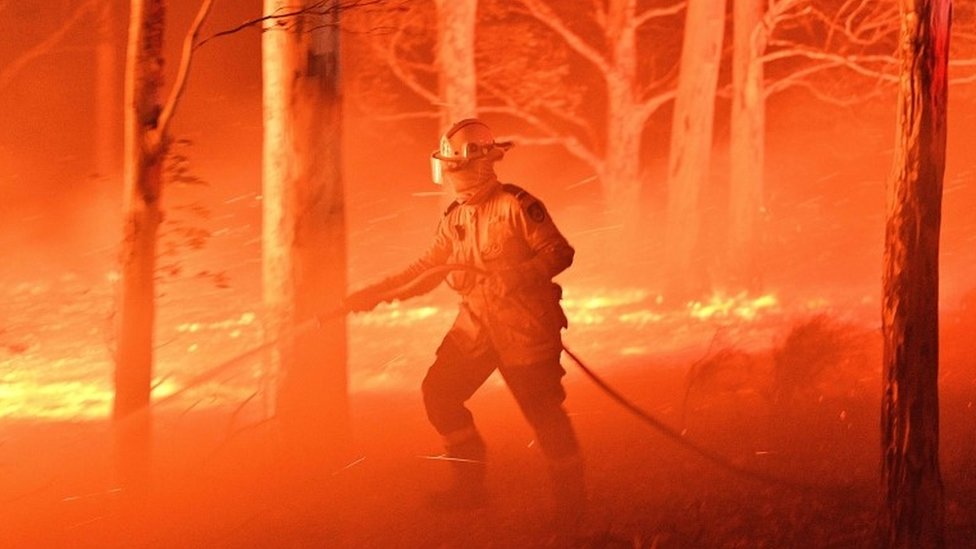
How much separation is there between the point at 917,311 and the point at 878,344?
5.25 meters

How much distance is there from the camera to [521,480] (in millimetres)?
7555

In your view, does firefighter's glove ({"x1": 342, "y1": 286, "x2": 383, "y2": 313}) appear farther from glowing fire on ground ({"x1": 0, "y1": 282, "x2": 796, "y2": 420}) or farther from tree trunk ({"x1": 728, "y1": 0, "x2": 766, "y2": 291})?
tree trunk ({"x1": 728, "y1": 0, "x2": 766, "y2": 291})

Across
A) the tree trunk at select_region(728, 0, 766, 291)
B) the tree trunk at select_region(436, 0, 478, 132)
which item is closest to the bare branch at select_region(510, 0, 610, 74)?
the tree trunk at select_region(728, 0, 766, 291)

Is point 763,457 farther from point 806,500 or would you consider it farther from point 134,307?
point 134,307

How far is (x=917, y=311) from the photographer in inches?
211

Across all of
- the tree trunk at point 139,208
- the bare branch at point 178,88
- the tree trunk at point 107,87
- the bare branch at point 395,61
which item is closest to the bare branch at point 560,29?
the bare branch at point 395,61

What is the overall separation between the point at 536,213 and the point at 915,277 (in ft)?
5.88

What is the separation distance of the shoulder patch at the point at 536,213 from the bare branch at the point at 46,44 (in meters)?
19.8

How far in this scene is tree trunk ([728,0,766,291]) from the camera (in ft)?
60.7

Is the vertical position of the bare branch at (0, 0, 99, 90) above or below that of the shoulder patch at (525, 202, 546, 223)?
above

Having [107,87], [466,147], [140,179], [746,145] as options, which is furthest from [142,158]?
[107,87]

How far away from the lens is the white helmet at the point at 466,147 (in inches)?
246

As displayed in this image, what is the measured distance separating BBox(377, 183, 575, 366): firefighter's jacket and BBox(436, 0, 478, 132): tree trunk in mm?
10133

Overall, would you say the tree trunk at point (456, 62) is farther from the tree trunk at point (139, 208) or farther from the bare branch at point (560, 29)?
the tree trunk at point (139, 208)
